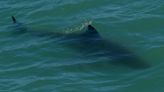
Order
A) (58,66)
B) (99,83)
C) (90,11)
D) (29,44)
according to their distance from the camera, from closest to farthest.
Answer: (99,83)
(58,66)
(29,44)
(90,11)

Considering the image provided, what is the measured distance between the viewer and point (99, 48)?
1391 cm

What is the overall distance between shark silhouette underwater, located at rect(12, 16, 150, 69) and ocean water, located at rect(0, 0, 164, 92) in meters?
0.03

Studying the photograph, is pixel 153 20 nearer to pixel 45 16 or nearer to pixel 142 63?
pixel 142 63

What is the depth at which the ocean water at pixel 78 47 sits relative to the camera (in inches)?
488

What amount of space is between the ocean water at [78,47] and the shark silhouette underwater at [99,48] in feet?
0.10

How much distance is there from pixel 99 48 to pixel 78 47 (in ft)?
2.20

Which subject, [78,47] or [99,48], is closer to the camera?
[99,48]

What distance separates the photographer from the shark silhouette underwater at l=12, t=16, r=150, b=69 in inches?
514

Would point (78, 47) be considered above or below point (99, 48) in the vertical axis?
above

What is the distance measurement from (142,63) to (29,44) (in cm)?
377

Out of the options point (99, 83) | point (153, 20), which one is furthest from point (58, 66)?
point (153, 20)

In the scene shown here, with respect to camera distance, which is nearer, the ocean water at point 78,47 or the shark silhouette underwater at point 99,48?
the ocean water at point 78,47

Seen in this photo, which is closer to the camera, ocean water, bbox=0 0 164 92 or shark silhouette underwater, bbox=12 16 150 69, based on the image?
ocean water, bbox=0 0 164 92

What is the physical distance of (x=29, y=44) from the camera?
14.8 metres
